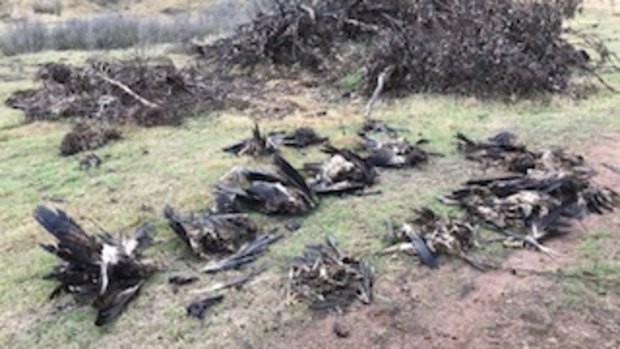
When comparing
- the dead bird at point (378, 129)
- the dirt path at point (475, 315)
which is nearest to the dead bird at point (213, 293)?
the dirt path at point (475, 315)

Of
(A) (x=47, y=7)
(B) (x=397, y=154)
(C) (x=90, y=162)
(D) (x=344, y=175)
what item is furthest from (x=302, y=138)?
(A) (x=47, y=7)

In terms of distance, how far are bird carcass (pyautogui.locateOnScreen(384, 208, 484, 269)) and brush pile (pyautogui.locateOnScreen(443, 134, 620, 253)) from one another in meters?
0.27

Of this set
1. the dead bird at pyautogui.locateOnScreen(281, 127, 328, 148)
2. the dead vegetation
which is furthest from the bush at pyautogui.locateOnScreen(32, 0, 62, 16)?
the dead bird at pyautogui.locateOnScreen(281, 127, 328, 148)

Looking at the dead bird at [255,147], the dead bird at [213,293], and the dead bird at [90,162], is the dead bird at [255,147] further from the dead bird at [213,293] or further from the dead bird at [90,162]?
the dead bird at [213,293]

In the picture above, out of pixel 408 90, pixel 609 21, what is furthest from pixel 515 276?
pixel 609 21

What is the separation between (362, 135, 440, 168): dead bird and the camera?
19.6 ft

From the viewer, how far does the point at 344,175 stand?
5.60m

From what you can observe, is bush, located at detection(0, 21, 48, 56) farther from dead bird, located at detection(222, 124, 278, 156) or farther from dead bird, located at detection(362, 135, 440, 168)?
dead bird, located at detection(362, 135, 440, 168)

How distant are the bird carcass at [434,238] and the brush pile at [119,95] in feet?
12.9

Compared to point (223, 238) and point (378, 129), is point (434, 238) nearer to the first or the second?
point (223, 238)

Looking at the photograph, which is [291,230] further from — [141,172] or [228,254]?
[141,172]

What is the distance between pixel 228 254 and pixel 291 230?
0.53 m

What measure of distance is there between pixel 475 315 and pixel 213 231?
180cm

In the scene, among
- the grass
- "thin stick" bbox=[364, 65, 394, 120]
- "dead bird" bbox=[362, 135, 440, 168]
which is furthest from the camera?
→ "thin stick" bbox=[364, 65, 394, 120]
